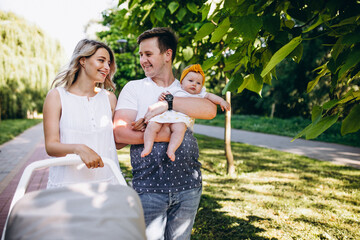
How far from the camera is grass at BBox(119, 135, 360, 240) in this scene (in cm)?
396

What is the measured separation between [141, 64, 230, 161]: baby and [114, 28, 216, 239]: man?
5 centimetres

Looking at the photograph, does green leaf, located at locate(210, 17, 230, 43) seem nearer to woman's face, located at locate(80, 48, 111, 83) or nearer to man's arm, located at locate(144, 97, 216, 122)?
man's arm, located at locate(144, 97, 216, 122)

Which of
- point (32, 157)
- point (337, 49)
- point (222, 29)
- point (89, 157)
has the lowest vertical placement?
point (32, 157)

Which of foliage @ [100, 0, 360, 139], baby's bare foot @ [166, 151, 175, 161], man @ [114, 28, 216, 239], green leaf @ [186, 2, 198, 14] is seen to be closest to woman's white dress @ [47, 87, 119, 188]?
man @ [114, 28, 216, 239]

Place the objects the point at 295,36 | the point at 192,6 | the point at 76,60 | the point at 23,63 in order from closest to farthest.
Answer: the point at 295,36 → the point at 76,60 → the point at 192,6 → the point at 23,63

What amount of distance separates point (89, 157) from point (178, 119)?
0.64 m

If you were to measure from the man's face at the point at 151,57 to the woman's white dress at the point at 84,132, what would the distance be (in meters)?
0.43

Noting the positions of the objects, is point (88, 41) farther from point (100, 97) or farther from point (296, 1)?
point (296, 1)

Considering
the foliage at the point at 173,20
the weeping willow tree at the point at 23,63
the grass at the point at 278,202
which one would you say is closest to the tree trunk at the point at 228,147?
the grass at the point at 278,202

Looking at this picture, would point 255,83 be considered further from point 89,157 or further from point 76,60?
point 76,60

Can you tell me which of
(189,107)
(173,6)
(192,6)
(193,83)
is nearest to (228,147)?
(192,6)

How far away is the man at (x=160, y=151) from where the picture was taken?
1912mm

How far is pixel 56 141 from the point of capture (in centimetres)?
186

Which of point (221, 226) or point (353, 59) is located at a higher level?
point (353, 59)
